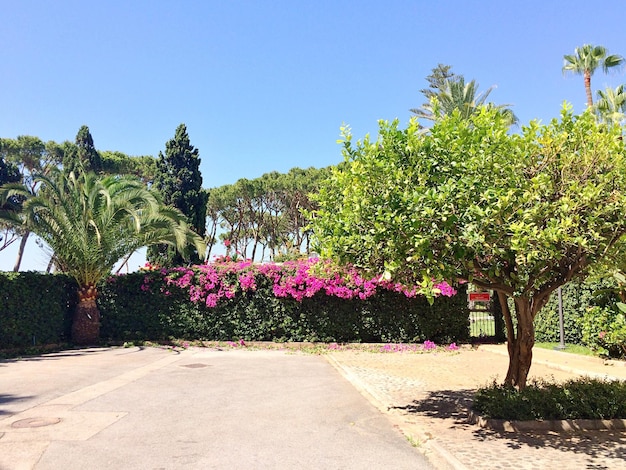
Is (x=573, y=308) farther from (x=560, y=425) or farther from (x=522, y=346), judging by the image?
(x=560, y=425)

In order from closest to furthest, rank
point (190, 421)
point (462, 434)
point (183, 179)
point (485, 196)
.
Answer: point (485, 196)
point (462, 434)
point (190, 421)
point (183, 179)

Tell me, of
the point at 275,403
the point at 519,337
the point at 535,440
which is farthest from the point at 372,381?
the point at 535,440

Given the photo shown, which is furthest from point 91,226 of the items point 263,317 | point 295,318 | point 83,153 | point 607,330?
point 83,153

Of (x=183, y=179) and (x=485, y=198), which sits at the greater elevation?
(x=183, y=179)

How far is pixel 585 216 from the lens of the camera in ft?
19.4

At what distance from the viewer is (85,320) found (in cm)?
1894

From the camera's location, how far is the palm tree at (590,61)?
98.1 feet

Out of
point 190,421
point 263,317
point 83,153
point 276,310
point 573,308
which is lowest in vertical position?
point 190,421

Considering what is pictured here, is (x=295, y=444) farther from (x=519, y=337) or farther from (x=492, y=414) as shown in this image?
(x=519, y=337)

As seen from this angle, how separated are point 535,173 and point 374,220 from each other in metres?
2.17

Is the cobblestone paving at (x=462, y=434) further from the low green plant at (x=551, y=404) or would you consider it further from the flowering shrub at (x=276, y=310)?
the flowering shrub at (x=276, y=310)

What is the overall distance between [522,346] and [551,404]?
92 cm

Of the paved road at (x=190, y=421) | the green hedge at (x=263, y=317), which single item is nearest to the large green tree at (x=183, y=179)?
the green hedge at (x=263, y=317)

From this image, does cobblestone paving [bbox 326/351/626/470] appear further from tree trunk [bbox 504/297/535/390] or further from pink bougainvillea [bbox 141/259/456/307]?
pink bougainvillea [bbox 141/259/456/307]
